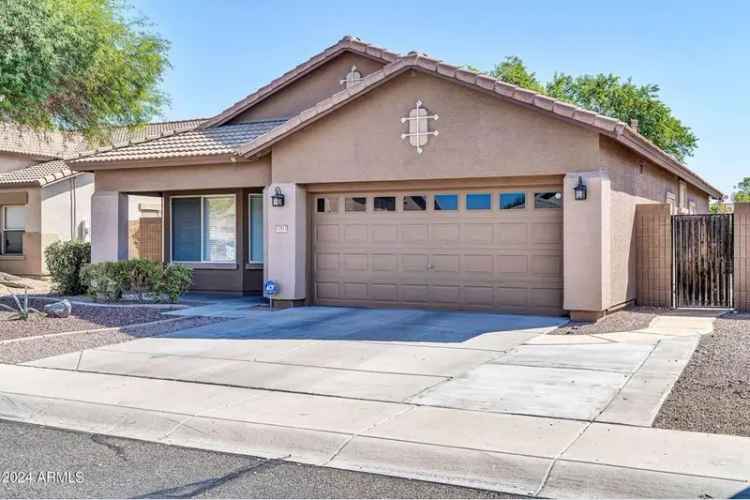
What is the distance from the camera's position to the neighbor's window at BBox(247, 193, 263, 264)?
18.8 meters

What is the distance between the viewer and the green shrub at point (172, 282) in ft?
53.7

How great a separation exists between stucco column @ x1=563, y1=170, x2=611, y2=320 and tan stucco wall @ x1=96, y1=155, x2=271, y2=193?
21.4 ft

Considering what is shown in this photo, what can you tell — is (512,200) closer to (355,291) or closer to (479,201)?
(479,201)

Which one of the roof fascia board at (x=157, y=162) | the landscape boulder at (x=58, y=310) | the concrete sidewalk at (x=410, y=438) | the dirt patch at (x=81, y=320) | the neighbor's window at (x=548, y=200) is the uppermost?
the roof fascia board at (x=157, y=162)

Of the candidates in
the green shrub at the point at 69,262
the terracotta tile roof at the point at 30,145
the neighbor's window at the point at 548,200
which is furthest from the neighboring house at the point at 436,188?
the terracotta tile roof at the point at 30,145

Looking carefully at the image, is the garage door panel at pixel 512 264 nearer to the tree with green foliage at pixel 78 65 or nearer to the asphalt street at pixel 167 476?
the asphalt street at pixel 167 476

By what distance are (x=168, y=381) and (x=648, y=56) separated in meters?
26.4

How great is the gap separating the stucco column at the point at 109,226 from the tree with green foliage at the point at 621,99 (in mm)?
26862

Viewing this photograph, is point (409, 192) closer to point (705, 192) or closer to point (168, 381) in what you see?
point (168, 381)

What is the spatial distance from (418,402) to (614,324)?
6228 millimetres

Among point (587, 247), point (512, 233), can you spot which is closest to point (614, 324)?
point (587, 247)

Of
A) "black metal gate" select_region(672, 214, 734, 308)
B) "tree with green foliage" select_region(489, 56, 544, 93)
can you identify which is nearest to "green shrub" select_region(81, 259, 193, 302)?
"black metal gate" select_region(672, 214, 734, 308)

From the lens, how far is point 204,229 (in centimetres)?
1923

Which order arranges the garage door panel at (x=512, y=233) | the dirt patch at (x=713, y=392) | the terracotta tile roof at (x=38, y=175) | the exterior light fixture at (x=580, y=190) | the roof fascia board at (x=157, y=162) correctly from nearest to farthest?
the dirt patch at (x=713, y=392), the exterior light fixture at (x=580, y=190), the garage door panel at (x=512, y=233), the roof fascia board at (x=157, y=162), the terracotta tile roof at (x=38, y=175)
